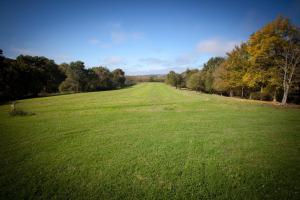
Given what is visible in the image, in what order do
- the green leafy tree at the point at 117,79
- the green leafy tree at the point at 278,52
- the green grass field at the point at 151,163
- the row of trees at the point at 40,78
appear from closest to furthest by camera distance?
the green grass field at the point at 151,163 → the green leafy tree at the point at 278,52 → the row of trees at the point at 40,78 → the green leafy tree at the point at 117,79

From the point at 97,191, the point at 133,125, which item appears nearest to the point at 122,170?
the point at 97,191

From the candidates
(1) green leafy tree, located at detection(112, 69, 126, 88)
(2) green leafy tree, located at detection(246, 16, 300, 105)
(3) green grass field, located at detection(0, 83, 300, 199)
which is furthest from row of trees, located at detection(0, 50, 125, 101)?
(2) green leafy tree, located at detection(246, 16, 300, 105)

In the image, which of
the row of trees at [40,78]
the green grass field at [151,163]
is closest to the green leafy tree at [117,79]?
the row of trees at [40,78]

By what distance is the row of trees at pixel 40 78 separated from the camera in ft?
137

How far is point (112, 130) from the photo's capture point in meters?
12.3

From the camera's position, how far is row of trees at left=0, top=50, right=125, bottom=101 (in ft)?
137

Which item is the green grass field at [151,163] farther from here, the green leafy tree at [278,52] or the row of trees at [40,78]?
the row of trees at [40,78]

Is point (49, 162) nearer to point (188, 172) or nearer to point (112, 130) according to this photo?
point (112, 130)

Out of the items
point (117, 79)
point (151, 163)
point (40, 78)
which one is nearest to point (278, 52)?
point (151, 163)

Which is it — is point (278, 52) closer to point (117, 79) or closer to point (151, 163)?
point (151, 163)

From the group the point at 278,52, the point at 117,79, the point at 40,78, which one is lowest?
the point at 40,78

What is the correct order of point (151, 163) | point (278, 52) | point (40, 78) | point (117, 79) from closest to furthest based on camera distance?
point (151, 163) → point (278, 52) → point (40, 78) → point (117, 79)

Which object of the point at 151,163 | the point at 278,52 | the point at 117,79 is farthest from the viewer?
the point at 117,79

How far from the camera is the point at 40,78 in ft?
177
